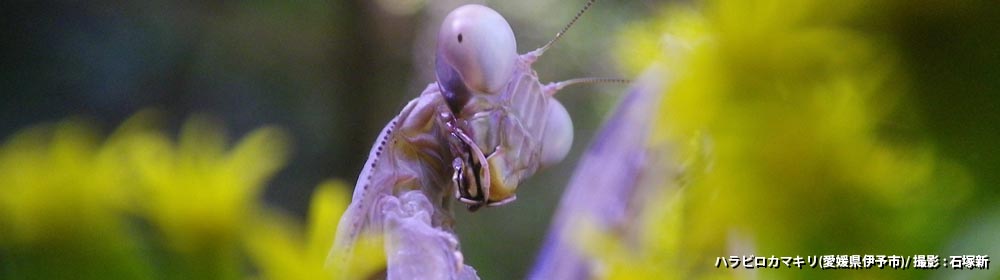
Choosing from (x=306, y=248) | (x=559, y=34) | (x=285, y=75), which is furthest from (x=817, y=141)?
(x=285, y=75)

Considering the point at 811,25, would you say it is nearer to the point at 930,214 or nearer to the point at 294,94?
the point at 930,214

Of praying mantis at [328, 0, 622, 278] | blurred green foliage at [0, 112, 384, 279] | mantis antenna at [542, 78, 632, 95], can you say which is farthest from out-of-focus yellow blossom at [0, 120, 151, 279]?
mantis antenna at [542, 78, 632, 95]

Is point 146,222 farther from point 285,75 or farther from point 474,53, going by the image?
point 285,75

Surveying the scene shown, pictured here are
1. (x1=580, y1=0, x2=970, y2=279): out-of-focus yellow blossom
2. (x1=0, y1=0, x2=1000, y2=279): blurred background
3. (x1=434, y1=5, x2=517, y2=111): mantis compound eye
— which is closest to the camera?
(x1=580, y1=0, x2=970, y2=279): out-of-focus yellow blossom

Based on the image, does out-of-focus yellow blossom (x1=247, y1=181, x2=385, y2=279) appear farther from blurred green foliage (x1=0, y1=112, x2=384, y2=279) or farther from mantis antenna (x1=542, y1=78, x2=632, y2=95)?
mantis antenna (x1=542, y1=78, x2=632, y2=95)

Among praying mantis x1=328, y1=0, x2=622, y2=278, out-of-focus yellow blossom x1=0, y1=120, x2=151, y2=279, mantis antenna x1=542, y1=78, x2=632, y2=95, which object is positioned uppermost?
mantis antenna x1=542, y1=78, x2=632, y2=95
